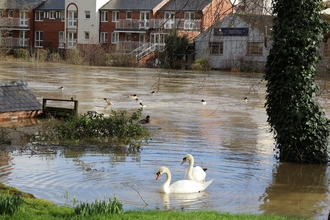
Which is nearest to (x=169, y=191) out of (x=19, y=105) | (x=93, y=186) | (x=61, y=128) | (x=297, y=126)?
(x=93, y=186)

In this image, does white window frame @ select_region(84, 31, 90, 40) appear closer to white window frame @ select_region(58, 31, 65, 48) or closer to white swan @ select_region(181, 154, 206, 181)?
white window frame @ select_region(58, 31, 65, 48)

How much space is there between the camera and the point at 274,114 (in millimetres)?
17359

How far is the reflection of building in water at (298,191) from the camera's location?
12.5 m

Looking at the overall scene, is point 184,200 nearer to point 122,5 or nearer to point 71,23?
point 122,5

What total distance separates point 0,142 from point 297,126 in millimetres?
8532

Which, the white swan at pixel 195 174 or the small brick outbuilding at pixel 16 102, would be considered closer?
the white swan at pixel 195 174

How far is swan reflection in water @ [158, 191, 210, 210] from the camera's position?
12305 mm

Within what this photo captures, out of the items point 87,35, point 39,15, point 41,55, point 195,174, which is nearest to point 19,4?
point 195,174

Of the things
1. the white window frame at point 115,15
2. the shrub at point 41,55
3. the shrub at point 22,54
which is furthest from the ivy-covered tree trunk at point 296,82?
the white window frame at point 115,15

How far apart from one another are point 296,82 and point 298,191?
340 cm

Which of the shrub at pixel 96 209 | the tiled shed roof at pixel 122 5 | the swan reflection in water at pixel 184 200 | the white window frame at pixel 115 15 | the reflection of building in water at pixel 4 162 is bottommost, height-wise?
the swan reflection in water at pixel 184 200

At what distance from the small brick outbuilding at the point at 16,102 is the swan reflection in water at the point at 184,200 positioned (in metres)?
11.9

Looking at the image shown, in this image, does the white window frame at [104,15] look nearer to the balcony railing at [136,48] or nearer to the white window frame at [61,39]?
the white window frame at [61,39]

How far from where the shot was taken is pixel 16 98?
24.6m
